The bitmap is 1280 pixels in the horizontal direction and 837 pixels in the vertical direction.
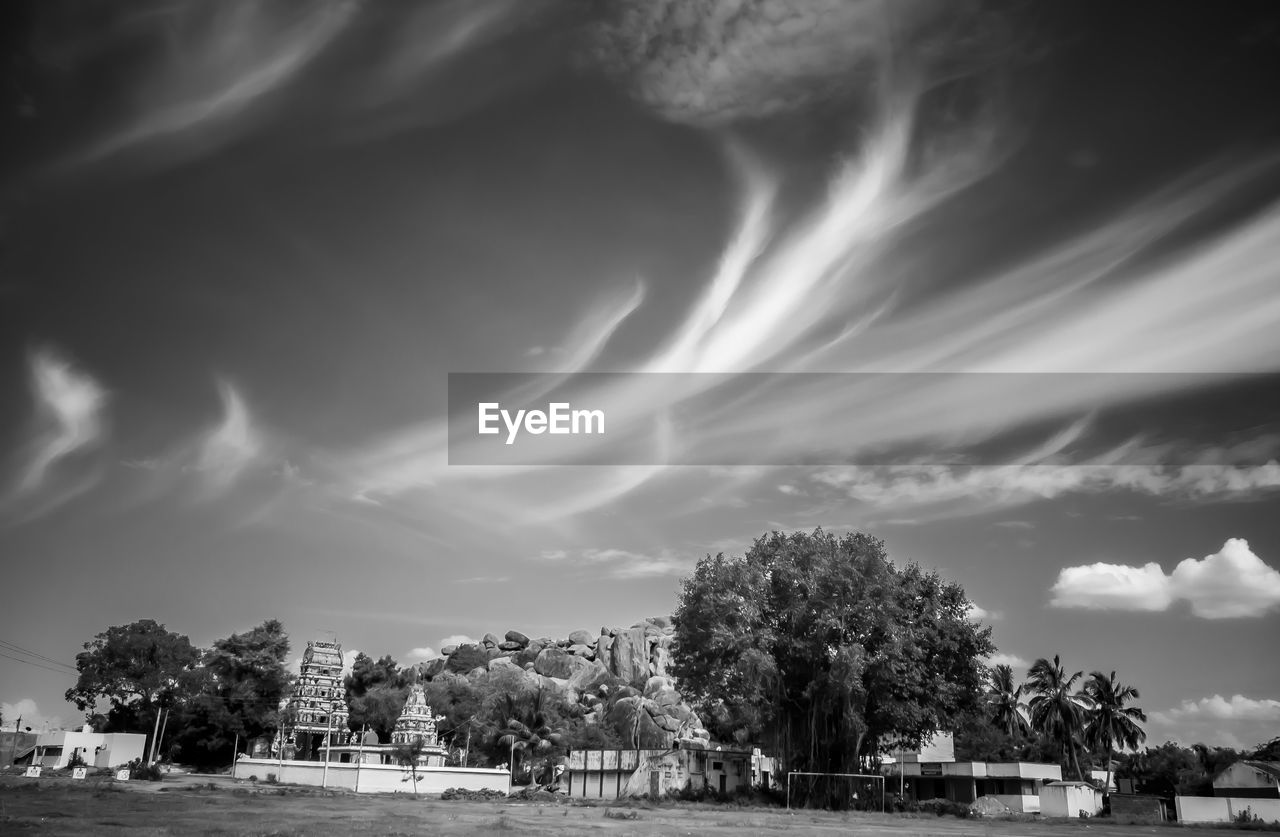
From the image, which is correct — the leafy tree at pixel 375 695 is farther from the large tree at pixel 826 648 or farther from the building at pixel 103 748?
the large tree at pixel 826 648

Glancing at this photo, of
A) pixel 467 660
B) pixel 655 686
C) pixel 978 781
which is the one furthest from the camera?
pixel 467 660

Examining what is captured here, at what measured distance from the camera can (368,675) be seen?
327ft

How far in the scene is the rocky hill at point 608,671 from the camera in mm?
94500

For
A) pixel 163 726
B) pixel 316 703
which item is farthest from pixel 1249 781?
pixel 163 726

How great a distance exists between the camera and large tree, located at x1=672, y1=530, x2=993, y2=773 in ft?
172

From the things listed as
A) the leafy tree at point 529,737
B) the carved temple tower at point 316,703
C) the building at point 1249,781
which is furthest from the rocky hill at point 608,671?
the building at point 1249,781

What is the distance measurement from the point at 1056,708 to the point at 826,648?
4343 centimetres

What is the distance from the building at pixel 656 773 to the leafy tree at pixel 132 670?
4387 centimetres

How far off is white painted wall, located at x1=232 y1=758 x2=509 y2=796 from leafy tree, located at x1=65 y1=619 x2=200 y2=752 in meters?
29.2

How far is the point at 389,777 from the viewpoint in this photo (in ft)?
180

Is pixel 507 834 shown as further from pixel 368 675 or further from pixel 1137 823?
pixel 368 675

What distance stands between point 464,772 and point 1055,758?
6362 centimetres

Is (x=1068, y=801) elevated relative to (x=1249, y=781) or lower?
lower

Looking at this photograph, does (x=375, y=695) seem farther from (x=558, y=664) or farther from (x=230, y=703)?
(x=558, y=664)
